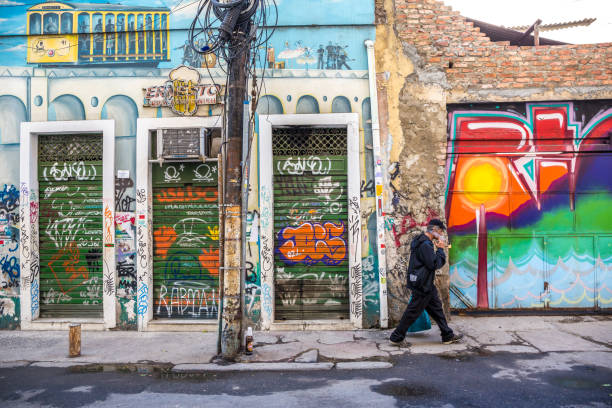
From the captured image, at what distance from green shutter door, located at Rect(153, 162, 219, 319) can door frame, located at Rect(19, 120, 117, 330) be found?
70 cm

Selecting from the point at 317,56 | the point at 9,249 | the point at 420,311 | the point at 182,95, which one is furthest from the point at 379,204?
the point at 9,249

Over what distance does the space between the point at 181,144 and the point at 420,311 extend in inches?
176

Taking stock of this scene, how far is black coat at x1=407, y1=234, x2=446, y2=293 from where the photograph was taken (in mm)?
6105

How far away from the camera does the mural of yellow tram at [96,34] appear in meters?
7.66

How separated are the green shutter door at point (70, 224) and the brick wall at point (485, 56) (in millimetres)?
5711

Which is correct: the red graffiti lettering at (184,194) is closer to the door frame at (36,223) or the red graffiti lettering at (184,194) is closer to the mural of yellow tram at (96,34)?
the door frame at (36,223)

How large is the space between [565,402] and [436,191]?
12.3 feet

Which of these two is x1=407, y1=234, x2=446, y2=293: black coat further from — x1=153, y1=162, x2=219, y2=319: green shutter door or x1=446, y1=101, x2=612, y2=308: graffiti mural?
x1=153, y1=162, x2=219, y2=319: green shutter door

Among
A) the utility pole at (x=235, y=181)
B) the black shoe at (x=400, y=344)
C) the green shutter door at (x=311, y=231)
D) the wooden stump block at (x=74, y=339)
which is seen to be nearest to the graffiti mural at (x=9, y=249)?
the wooden stump block at (x=74, y=339)

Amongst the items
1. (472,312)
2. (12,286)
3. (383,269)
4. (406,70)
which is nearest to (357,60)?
(406,70)

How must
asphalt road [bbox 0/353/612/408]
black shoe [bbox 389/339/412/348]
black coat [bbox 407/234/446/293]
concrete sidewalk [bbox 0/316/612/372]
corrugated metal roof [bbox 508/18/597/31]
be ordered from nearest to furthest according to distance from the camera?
asphalt road [bbox 0/353/612/408] → concrete sidewalk [bbox 0/316/612/372] → black coat [bbox 407/234/446/293] → black shoe [bbox 389/339/412/348] → corrugated metal roof [bbox 508/18/597/31]

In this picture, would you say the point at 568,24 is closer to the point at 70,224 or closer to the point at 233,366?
the point at 233,366

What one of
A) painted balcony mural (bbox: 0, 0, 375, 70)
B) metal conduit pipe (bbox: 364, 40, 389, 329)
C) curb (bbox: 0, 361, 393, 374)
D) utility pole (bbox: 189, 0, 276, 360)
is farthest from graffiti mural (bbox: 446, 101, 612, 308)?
utility pole (bbox: 189, 0, 276, 360)

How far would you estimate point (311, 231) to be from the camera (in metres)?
7.51
